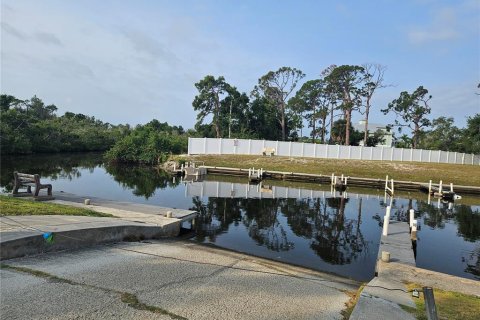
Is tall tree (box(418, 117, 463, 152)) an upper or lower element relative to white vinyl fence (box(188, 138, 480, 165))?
upper

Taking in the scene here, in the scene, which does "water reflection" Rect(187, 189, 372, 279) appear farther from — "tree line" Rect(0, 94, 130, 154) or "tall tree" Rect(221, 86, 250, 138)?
"tall tree" Rect(221, 86, 250, 138)

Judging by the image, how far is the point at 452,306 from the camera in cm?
597

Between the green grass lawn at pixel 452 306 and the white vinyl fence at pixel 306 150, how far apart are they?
44.0 m

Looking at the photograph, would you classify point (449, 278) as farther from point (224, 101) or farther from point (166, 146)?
point (224, 101)

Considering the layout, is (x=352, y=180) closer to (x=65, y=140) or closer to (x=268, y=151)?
(x=268, y=151)

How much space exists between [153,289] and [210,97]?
61718 millimetres

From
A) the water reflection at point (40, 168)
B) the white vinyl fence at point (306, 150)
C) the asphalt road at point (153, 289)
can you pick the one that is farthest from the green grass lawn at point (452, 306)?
the white vinyl fence at point (306, 150)

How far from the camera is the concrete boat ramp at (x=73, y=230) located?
642 centimetres

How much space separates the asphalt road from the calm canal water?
3.59 metres

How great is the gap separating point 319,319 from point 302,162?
39989mm

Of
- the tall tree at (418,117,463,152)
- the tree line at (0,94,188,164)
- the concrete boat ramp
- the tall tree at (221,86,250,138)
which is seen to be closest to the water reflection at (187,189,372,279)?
the concrete boat ramp

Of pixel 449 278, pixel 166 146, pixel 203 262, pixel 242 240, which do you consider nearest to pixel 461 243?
pixel 449 278

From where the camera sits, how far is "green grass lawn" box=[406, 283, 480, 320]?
543 centimetres

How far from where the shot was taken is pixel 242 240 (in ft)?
40.5
